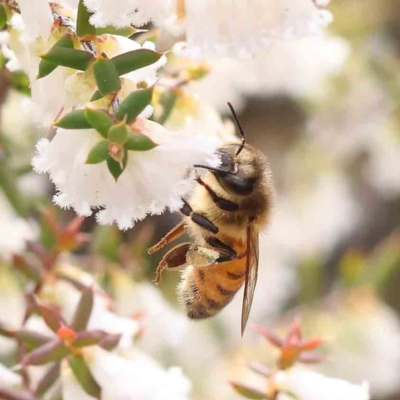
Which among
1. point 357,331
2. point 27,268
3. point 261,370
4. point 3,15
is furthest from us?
point 357,331

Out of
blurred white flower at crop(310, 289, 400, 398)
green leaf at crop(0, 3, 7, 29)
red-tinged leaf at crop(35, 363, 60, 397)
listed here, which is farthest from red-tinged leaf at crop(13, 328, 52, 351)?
blurred white flower at crop(310, 289, 400, 398)

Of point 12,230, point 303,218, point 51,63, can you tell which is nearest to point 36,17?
point 51,63

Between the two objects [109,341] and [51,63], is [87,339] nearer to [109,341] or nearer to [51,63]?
[109,341]

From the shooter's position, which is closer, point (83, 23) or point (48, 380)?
point (83, 23)

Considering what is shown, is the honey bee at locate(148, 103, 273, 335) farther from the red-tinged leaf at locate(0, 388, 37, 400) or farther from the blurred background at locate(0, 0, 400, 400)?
the red-tinged leaf at locate(0, 388, 37, 400)

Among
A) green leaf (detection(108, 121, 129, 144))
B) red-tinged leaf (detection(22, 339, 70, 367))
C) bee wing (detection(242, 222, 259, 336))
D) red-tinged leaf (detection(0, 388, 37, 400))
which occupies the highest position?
green leaf (detection(108, 121, 129, 144))

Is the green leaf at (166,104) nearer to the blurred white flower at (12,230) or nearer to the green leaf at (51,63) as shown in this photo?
the green leaf at (51,63)

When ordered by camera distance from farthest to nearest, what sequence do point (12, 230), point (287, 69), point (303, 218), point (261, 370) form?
point (303, 218) < point (287, 69) < point (12, 230) < point (261, 370)
